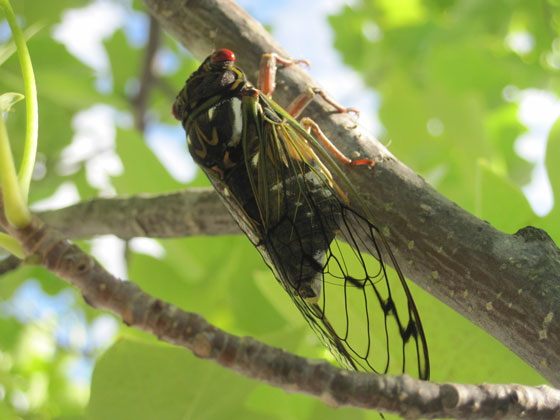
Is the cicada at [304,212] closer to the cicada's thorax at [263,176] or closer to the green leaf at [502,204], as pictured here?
the cicada's thorax at [263,176]

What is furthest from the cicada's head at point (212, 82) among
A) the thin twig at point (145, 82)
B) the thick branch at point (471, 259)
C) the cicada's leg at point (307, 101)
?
the thin twig at point (145, 82)

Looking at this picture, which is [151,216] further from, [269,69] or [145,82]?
[145,82]

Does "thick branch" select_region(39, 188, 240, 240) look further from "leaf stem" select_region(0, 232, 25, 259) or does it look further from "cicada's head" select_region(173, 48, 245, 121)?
"leaf stem" select_region(0, 232, 25, 259)

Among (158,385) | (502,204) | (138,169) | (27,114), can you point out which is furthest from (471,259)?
(138,169)

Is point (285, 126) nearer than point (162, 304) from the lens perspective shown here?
No

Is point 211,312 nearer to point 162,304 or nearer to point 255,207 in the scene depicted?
point 255,207

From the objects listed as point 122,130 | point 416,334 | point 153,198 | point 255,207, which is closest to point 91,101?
point 122,130

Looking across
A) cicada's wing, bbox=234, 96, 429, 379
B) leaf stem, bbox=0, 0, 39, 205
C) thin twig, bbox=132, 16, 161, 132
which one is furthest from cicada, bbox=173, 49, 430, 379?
thin twig, bbox=132, 16, 161, 132
